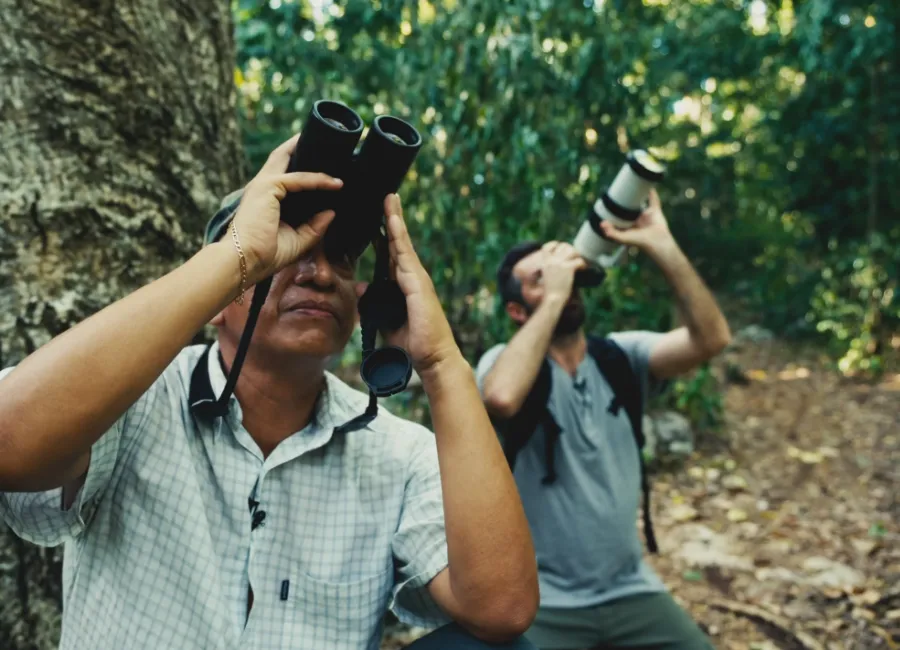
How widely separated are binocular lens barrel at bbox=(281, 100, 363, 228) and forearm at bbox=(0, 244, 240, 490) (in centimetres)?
32

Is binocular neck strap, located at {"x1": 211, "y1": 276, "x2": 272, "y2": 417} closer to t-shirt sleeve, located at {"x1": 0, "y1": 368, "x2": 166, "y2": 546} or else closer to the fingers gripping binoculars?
the fingers gripping binoculars

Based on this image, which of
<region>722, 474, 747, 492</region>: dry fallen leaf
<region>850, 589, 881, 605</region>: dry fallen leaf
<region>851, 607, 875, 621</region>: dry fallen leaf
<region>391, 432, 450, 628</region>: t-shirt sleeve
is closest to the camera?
<region>391, 432, 450, 628</region>: t-shirt sleeve

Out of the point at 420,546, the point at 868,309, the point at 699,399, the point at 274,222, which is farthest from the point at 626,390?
the point at 868,309

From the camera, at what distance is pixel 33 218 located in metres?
1.78

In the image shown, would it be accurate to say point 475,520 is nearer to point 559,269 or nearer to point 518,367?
point 518,367

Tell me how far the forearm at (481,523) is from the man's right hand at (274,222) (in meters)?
0.44

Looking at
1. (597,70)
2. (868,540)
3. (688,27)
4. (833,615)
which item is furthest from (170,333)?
(688,27)

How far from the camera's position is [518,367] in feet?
7.36

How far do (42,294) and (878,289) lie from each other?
7914 millimetres

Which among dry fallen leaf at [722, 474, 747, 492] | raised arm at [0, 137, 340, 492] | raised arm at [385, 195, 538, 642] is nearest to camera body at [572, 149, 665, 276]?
raised arm at [385, 195, 538, 642]

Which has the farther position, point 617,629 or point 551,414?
point 551,414

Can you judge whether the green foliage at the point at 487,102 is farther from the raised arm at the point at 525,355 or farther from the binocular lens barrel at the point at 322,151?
the binocular lens barrel at the point at 322,151

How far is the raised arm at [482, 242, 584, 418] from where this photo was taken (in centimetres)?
223

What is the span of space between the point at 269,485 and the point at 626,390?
1461 millimetres
